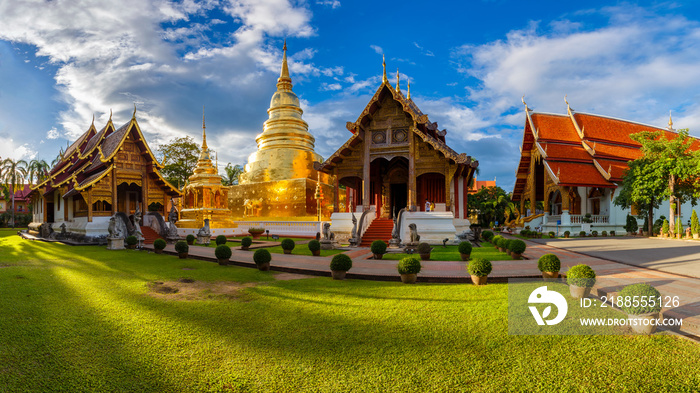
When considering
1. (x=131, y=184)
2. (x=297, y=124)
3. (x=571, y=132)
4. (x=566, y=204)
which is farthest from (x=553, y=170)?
(x=131, y=184)

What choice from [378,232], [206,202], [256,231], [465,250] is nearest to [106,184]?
[206,202]

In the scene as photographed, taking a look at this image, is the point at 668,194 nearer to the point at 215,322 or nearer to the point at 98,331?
the point at 215,322

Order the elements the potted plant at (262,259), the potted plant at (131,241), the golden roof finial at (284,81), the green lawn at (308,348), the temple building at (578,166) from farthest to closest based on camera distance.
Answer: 1. the golden roof finial at (284,81)
2. the temple building at (578,166)
3. the potted plant at (131,241)
4. the potted plant at (262,259)
5. the green lawn at (308,348)

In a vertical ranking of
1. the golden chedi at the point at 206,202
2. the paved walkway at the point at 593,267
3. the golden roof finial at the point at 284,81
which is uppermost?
the golden roof finial at the point at 284,81

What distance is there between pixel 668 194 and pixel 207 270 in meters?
24.9

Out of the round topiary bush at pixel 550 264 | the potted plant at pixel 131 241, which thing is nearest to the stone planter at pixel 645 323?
the round topiary bush at pixel 550 264

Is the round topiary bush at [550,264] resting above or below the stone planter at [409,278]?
above

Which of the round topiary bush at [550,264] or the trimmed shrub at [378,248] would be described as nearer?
the round topiary bush at [550,264]

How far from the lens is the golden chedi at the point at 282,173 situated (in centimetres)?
2642

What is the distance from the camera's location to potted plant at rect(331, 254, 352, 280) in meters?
7.85

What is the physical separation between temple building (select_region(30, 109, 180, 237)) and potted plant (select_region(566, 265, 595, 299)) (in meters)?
20.7

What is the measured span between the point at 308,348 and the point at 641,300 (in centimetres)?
413

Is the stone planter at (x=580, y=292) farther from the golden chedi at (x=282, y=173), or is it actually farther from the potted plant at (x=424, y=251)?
the golden chedi at (x=282, y=173)

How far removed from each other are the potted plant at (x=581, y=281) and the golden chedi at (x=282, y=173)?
1968 cm
